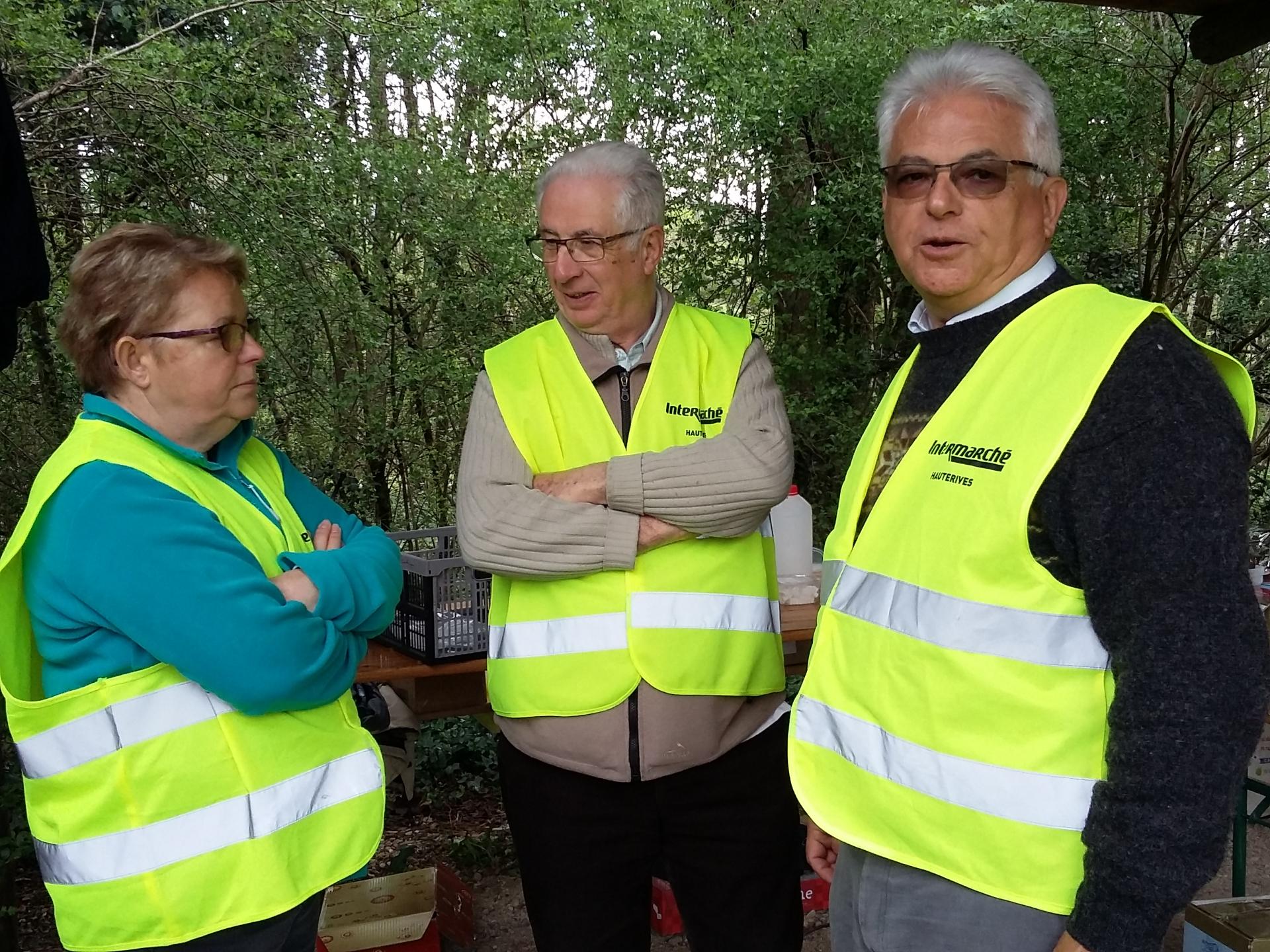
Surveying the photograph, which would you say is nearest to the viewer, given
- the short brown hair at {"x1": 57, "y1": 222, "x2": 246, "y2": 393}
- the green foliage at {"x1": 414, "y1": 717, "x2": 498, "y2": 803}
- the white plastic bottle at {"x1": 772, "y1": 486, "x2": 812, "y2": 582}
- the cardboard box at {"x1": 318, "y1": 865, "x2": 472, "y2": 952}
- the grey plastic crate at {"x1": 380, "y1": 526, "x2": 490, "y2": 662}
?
the short brown hair at {"x1": 57, "y1": 222, "x2": 246, "y2": 393}

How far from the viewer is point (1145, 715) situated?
109 centimetres

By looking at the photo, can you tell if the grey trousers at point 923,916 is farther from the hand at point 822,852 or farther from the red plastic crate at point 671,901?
the red plastic crate at point 671,901

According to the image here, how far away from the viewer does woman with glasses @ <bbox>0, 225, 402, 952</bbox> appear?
4.78ft

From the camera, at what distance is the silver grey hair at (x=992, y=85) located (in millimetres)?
1401

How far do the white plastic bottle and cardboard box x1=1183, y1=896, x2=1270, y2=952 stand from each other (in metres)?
1.43

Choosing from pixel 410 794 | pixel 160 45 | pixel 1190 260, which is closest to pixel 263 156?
pixel 160 45

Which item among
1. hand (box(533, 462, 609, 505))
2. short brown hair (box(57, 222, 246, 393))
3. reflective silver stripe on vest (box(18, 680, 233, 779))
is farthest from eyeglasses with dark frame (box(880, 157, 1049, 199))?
reflective silver stripe on vest (box(18, 680, 233, 779))

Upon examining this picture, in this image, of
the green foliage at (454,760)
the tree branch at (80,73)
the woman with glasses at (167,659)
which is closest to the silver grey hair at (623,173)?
the woman with glasses at (167,659)

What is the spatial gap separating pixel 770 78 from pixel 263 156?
2.49m

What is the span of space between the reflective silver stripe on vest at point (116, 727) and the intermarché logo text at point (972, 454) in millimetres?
1125

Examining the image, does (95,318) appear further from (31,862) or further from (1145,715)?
(31,862)

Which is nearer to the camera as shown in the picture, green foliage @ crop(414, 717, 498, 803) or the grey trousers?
the grey trousers

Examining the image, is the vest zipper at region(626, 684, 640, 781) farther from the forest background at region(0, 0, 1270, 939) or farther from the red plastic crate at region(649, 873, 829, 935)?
the forest background at region(0, 0, 1270, 939)

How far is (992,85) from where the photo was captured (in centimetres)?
140
